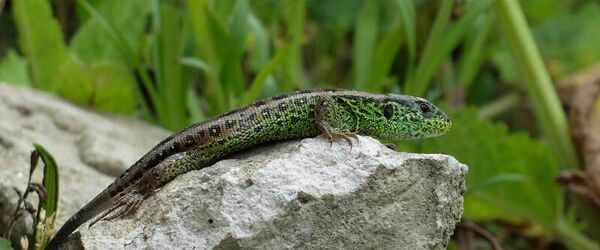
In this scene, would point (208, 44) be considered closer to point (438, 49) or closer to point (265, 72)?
point (265, 72)


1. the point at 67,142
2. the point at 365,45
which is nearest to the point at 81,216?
the point at 67,142

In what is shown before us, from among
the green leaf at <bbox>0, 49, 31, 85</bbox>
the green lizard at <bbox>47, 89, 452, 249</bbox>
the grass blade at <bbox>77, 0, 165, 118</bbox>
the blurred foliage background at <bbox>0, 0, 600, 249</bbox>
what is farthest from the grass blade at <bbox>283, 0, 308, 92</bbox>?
the green lizard at <bbox>47, 89, 452, 249</bbox>

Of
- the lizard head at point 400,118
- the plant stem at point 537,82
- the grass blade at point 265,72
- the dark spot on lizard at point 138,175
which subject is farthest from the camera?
the plant stem at point 537,82

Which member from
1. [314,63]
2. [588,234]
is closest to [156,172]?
[588,234]

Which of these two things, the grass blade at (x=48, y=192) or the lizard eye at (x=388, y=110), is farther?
the lizard eye at (x=388, y=110)

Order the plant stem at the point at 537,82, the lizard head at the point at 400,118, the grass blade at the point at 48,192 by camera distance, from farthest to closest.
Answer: the plant stem at the point at 537,82 < the lizard head at the point at 400,118 < the grass blade at the point at 48,192

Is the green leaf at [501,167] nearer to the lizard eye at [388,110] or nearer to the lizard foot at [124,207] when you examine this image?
the lizard eye at [388,110]

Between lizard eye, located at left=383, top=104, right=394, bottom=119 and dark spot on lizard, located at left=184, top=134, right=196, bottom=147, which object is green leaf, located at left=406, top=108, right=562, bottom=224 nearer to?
lizard eye, located at left=383, top=104, right=394, bottom=119

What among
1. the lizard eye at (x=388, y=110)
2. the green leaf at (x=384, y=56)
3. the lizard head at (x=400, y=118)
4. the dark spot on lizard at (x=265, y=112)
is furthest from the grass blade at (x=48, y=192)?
the green leaf at (x=384, y=56)
